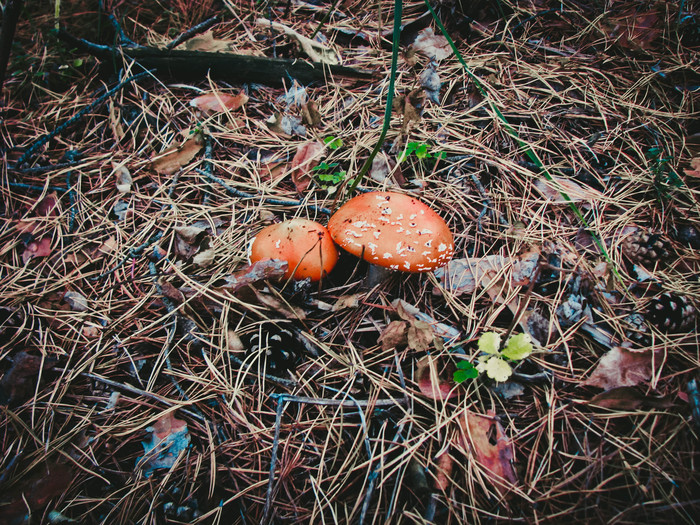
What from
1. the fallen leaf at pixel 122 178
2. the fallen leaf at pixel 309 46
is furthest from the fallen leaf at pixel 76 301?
the fallen leaf at pixel 309 46

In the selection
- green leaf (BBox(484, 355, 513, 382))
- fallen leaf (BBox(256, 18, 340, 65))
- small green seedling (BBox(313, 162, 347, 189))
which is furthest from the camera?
fallen leaf (BBox(256, 18, 340, 65))

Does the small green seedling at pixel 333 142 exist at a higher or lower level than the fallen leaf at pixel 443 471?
higher

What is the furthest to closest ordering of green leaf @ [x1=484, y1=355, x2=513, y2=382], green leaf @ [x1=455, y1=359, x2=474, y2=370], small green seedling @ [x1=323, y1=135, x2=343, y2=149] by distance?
1. small green seedling @ [x1=323, y1=135, x2=343, y2=149]
2. green leaf @ [x1=455, y1=359, x2=474, y2=370]
3. green leaf @ [x1=484, y1=355, x2=513, y2=382]

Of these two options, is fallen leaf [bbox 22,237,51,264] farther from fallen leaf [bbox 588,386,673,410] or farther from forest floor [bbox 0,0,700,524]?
fallen leaf [bbox 588,386,673,410]

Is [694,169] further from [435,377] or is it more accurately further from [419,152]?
[435,377]

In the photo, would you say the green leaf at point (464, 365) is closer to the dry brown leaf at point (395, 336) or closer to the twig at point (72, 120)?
the dry brown leaf at point (395, 336)

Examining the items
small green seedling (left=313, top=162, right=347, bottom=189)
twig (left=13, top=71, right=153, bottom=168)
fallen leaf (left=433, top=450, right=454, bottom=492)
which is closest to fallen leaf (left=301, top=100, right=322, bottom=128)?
small green seedling (left=313, top=162, right=347, bottom=189)
